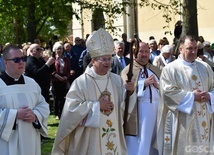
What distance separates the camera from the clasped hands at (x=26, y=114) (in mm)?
6713

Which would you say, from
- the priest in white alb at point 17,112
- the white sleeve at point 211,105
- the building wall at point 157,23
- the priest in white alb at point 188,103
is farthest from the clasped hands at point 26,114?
the building wall at point 157,23

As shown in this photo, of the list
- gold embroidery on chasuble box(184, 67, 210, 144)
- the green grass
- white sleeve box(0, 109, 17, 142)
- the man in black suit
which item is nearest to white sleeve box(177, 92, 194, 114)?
gold embroidery on chasuble box(184, 67, 210, 144)

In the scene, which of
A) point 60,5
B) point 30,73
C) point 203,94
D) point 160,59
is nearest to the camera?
point 203,94

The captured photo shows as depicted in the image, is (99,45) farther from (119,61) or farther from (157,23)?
(157,23)

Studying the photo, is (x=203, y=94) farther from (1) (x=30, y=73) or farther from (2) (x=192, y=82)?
(1) (x=30, y=73)

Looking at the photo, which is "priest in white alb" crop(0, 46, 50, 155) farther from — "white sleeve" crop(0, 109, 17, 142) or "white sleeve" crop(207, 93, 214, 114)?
"white sleeve" crop(207, 93, 214, 114)

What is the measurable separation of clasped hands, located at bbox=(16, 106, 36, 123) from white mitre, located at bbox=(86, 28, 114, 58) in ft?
3.78

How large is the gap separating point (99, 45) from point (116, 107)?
829mm

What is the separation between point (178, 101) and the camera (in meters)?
8.24

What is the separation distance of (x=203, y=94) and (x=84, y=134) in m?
1.93

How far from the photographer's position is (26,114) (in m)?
6.73

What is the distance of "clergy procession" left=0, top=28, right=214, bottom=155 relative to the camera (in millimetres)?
6871

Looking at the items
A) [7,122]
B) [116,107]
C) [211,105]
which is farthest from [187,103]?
[7,122]

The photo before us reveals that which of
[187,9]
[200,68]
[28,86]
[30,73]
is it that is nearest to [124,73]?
[200,68]
